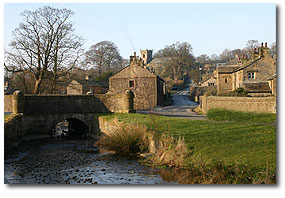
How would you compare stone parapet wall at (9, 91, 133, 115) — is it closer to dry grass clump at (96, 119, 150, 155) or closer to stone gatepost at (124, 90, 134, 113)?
Answer: stone gatepost at (124, 90, 134, 113)

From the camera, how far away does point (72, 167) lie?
13.1 meters

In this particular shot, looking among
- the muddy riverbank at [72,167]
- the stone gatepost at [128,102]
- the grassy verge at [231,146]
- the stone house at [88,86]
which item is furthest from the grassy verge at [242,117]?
the stone house at [88,86]

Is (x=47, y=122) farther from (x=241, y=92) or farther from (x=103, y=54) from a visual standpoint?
(x=103, y=54)

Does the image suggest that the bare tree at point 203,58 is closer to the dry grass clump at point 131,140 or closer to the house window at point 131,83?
the house window at point 131,83

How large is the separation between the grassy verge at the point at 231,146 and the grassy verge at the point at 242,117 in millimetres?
4645

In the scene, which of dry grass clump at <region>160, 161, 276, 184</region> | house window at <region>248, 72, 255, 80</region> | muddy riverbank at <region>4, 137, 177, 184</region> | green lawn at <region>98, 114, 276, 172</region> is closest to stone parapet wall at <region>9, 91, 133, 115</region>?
muddy riverbank at <region>4, 137, 177, 184</region>

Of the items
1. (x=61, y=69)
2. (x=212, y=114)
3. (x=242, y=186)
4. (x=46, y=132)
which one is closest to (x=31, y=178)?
(x=242, y=186)

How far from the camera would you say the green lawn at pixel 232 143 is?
9805 millimetres

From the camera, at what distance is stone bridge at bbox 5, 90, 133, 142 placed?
23264 millimetres

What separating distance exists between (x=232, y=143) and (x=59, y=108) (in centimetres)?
1653

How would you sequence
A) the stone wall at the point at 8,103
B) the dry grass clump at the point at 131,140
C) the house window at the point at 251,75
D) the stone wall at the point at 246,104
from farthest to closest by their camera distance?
the house window at the point at 251,75 < the stone wall at the point at 8,103 < the stone wall at the point at 246,104 < the dry grass clump at the point at 131,140

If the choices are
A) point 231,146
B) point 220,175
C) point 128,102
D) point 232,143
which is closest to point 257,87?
point 128,102

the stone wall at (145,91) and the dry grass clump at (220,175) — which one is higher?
the stone wall at (145,91)

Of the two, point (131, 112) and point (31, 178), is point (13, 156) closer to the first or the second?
point (31, 178)
